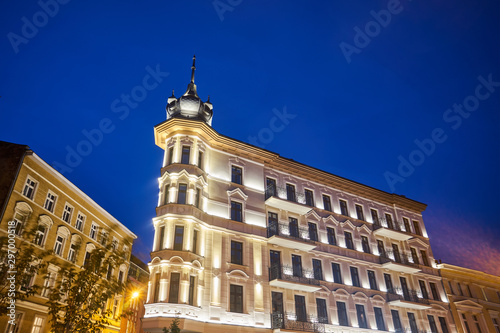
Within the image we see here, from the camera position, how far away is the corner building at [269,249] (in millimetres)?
25191

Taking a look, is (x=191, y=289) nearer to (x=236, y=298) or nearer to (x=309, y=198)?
(x=236, y=298)

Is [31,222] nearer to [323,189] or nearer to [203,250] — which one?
[203,250]

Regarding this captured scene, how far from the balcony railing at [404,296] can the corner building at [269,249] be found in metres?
0.09

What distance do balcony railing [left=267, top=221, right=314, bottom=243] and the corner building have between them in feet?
0.34

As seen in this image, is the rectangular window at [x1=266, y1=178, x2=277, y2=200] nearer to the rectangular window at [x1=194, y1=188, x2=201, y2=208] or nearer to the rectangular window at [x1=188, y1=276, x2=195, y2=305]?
the rectangular window at [x1=194, y1=188, x2=201, y2=208]

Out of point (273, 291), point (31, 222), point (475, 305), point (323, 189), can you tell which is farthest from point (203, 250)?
point (475, 305)

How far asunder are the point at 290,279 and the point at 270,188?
801 centimetres

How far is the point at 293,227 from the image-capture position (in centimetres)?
3222

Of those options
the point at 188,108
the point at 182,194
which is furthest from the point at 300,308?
the point at 188,108

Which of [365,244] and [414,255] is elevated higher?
[365,244]

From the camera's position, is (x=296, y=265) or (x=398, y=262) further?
(x=398, y=262)

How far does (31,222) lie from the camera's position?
2612cm

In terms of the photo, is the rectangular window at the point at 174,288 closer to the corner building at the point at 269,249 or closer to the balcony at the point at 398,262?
the corner building at the point at 269,249

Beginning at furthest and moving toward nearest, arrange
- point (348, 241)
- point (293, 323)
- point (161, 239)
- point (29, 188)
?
point (348, 241)
point (29, 188)
point (293, 323)
point (161, 239)
